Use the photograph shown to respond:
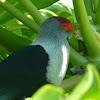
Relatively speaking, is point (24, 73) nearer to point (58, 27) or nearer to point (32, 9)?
point (32, 9)

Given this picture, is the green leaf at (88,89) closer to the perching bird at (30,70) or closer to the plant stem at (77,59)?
the perching bird at (30,70)

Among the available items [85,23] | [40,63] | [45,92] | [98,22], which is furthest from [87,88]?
[98,22]

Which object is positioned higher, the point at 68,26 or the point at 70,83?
the point at 68,26

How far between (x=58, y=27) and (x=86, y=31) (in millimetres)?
359

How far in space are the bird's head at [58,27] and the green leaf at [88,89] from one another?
4.37ft

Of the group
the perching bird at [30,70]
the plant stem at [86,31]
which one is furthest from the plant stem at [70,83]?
the plant stem at [86,31]

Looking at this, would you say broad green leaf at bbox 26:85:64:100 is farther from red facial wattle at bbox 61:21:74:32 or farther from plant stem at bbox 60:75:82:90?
red facial wattle at bbox 61:21:74:32

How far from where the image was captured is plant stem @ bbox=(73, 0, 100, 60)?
4.41ft

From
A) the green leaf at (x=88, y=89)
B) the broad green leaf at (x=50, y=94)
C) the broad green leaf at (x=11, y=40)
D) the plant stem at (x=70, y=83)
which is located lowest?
the plant stem at (x=70, y=83)

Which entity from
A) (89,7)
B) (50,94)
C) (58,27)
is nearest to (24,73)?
(58,27)

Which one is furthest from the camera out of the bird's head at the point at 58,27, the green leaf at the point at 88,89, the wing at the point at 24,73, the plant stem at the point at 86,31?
the bird's head at the point at 58,27

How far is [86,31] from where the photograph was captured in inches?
54.1

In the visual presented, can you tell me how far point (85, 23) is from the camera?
1356 millimetres

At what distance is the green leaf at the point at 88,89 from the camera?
→ 24 centimetres
